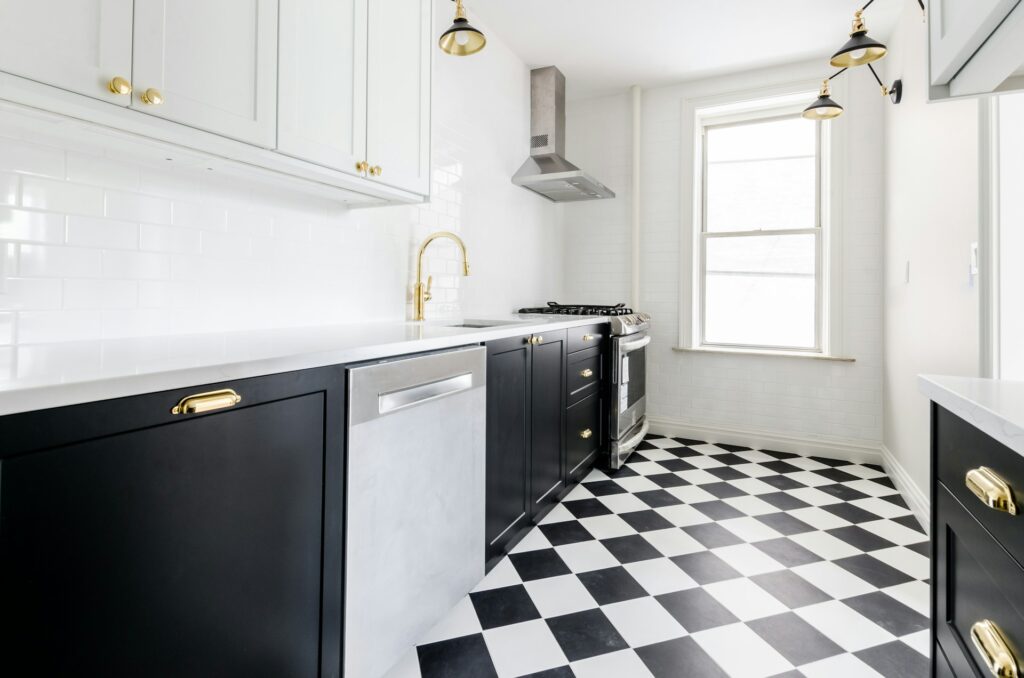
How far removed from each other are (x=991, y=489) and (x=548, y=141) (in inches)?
141

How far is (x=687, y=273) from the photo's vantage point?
13.2 ft

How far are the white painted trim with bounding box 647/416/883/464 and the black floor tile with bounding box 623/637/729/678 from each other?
2.58 m

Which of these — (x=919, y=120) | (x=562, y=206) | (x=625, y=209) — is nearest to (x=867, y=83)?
(x=919, y=120)

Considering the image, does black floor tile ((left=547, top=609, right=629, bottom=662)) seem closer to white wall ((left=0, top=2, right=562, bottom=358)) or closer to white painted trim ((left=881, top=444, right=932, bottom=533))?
white wall ((left=0, top=2, right=562, bottom=358))

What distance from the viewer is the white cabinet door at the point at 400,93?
6.12ft

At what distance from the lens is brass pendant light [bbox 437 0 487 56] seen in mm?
1899

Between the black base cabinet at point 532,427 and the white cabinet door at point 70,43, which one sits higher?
the white cabinet door at point 70,43

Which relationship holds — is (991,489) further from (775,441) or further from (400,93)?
(775,441)

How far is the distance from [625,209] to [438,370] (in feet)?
10.3

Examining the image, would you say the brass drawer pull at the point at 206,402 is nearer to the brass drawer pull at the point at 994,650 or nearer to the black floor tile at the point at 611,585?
the brass drawer pull at the point at 994,650

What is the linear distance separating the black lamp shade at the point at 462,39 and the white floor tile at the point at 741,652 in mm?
2237

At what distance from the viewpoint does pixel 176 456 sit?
916 millimetres

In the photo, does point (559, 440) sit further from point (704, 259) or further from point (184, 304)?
point (704, 259)

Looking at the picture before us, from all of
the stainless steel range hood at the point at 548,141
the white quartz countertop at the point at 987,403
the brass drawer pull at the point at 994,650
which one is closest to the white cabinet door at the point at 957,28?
the white quartz countertop at the point at 987,403
